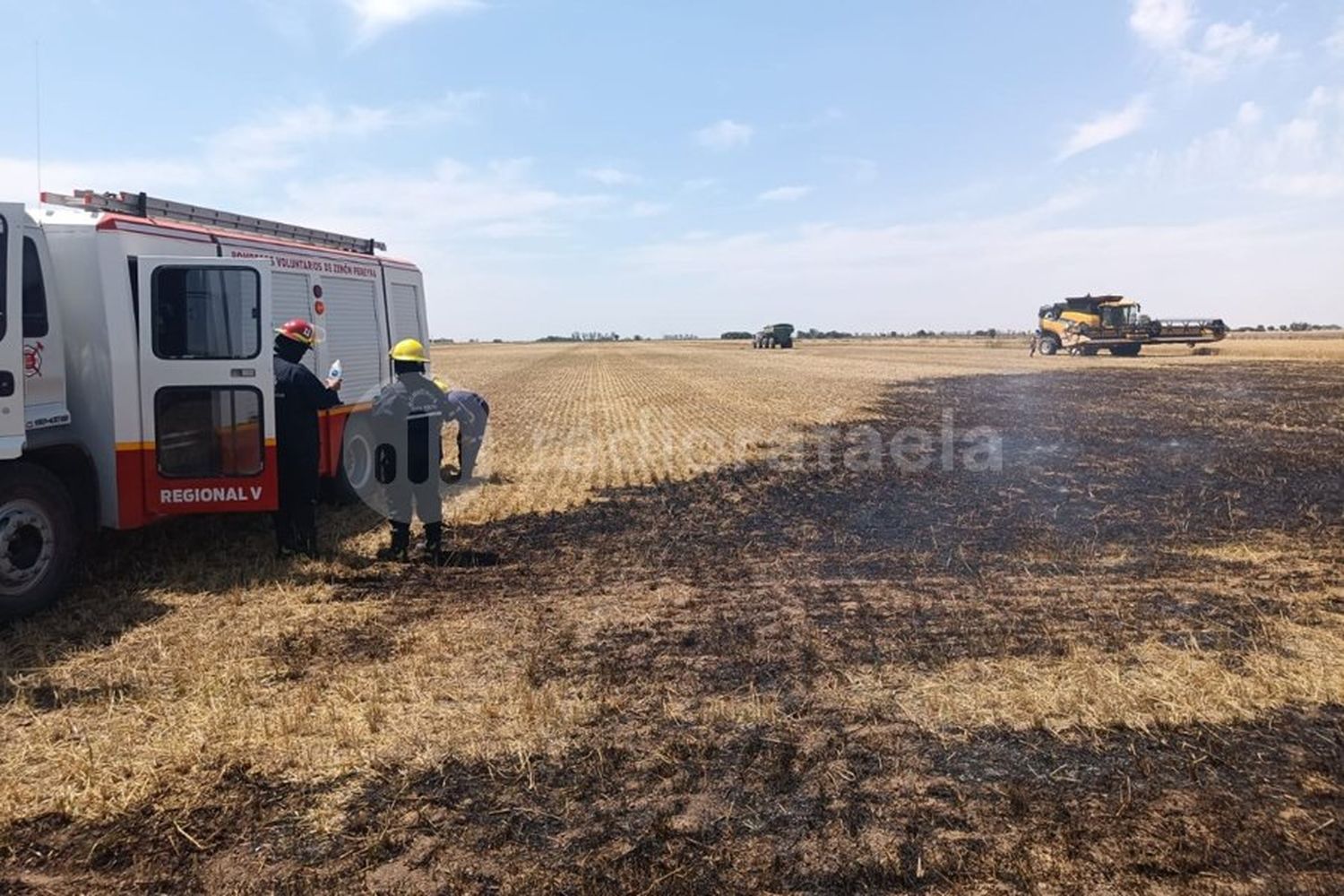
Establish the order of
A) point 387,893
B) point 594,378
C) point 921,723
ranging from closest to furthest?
point 387,893, point 921,723, point 594,378

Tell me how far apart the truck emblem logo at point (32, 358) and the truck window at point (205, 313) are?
709mm

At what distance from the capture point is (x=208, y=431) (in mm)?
6344

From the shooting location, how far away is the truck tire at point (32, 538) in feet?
17.2

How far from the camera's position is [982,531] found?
7.89 metres

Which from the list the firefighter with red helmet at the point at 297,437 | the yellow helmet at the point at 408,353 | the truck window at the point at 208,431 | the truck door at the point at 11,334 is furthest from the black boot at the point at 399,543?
the truck door at the point at 11,334

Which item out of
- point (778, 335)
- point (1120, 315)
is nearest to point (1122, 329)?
point (1120, 315)

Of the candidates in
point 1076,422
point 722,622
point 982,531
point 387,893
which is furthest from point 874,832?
point 1076,422

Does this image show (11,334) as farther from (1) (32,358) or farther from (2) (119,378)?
(2) (119,378)

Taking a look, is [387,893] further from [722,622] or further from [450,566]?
[450,566]

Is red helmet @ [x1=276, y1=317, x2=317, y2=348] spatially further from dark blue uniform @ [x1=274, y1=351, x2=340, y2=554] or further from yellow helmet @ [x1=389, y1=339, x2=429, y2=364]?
yellow helmet @ [x1=389, y1=339, x2=429, y2=364]

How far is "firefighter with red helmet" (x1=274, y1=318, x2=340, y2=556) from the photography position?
6.70m

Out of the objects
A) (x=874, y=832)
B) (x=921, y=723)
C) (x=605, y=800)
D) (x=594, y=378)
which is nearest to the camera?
(x=874, y=832)

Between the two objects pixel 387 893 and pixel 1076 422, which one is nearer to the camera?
pixel 387 893

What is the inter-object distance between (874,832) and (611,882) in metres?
0.98
